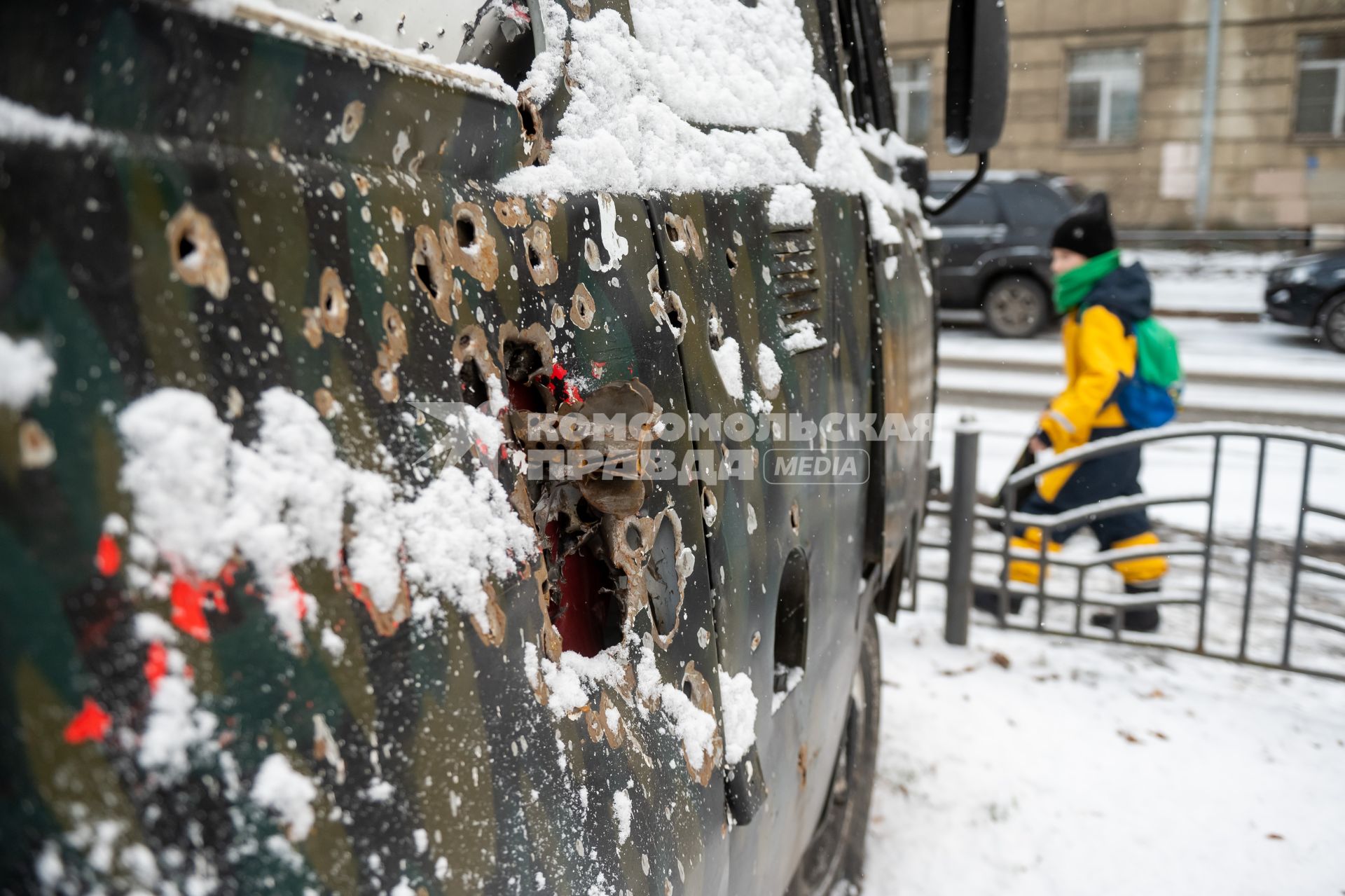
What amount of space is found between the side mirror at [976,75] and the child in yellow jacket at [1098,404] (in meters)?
1.73

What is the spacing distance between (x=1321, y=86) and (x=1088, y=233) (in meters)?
17.8

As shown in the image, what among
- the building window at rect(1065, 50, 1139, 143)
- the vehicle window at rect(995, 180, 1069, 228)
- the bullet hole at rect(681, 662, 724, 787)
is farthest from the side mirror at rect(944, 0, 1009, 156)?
the building window at rect(1065, 50, 1139, 143)

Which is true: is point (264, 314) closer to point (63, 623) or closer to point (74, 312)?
point (74, 312)

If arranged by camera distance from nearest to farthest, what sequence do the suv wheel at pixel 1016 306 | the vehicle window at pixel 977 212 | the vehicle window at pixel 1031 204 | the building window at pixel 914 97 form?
the vehicle window at pixel 1031 204 → the vehicle window at pixel 977 212 → the suv wheel at pixel 1016 306 → the building window at pixel 914 97

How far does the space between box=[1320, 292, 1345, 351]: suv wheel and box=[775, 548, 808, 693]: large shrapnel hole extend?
12235 millimetres

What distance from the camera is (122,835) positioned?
0.55 metres

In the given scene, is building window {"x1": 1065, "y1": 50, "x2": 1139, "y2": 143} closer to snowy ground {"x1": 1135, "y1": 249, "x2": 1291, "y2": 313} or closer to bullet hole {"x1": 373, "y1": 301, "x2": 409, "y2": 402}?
snowy ground {"x1": 1135, "y1": 249, "x2": 1291, "y2": 313}

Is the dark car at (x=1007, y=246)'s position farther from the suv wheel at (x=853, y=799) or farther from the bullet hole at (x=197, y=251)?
the bullet hole at (x=197, y=251)

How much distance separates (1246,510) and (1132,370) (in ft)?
9.08

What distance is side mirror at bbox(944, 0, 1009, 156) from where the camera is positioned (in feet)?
9.36

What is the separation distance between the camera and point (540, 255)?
3.17 feet

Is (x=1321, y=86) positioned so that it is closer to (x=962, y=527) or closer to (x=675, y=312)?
(x=962, y=527)

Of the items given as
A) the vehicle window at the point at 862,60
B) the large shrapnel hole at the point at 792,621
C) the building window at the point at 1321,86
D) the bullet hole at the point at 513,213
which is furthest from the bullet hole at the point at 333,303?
the building window at the point at 1321,86

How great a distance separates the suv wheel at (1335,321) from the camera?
36.6 feet
